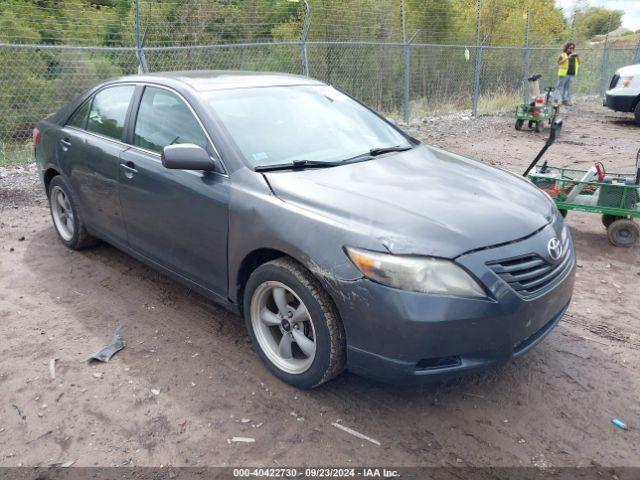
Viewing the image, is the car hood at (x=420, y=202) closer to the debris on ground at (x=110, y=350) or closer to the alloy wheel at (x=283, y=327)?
the alloy wheel at (x=283, y=327)

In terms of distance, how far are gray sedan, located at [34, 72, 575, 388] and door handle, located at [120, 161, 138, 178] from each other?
0.01m

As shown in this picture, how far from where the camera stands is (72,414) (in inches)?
113

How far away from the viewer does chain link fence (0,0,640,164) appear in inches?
379

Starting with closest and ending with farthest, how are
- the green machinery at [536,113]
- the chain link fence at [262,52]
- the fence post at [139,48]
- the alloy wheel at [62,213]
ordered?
the alloy wheel at [62,213] < the fence post at [139,48] < the chain link fence at [262,52] < the green machinery at [536,113]

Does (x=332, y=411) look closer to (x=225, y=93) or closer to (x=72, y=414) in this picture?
(x=72, y=414)

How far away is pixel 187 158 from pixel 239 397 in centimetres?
140

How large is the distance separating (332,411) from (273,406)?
1.06 feet

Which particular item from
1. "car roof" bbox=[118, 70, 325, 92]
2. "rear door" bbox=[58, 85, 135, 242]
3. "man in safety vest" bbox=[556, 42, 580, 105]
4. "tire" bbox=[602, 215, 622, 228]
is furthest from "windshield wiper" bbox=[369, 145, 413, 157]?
"man in safety vest" bbox=[556, 42, 580, 105]

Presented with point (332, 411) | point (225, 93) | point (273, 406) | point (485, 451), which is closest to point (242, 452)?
point (273, 406)

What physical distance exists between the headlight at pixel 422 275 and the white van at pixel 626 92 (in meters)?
13.9

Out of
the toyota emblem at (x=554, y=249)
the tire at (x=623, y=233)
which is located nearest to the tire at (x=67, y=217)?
the toyota emblem at (x=554, y=249)

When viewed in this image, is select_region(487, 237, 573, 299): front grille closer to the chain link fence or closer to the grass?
the chain link fence

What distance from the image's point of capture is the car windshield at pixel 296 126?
3.31 meters

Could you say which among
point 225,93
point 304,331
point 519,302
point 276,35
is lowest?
point 304,331
